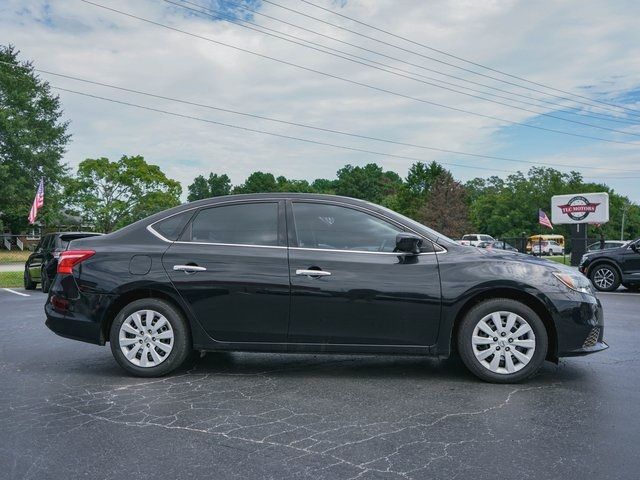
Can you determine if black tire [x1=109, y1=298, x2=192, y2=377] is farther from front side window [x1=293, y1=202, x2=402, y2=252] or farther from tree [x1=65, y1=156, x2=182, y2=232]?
tree [x1=65, y1=156, x2=182, y2=232]

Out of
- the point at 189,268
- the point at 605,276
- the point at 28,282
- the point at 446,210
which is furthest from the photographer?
the point at 446,210

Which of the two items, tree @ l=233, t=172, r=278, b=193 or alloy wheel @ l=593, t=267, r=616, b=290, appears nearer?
alloy wheel @ l=593, t=267, r=616, b=290

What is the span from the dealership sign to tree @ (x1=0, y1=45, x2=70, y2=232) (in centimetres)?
3836

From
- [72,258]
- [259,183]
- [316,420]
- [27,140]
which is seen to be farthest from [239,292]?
[259,183]

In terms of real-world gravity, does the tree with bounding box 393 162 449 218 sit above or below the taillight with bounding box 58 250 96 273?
above

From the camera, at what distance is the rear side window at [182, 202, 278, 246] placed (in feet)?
17.0

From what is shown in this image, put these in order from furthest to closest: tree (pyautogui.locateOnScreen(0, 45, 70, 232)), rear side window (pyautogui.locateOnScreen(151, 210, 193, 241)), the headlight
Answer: tree (pyautogui.locateOnScreen(0, 45, 70, 232)) → rear side window (pyautogui.locateOnScreen(151, 210, 193, 241)) → the headlight

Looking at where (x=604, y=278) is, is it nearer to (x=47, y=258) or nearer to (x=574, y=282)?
(x=574, y=282)

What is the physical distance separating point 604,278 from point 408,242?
38.7 ft

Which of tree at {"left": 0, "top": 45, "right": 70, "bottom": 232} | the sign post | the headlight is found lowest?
the headlight

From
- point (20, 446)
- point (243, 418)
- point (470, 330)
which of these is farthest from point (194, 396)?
point (470, 330)

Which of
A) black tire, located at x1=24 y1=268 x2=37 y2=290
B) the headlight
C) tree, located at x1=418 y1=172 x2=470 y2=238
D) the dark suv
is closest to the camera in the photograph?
Result: the headlight

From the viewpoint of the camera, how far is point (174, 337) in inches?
200

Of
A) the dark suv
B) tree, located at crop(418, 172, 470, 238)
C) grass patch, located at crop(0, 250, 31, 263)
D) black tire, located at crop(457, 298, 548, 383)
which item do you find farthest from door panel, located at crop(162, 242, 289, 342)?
tree, located at crop(418, 172, 470, 238)
